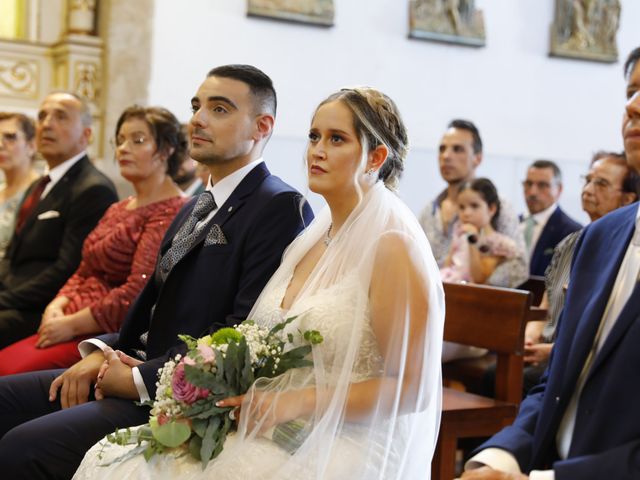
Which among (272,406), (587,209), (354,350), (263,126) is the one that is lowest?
(272,406)

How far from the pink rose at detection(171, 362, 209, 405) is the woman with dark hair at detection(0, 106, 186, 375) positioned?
1.65 metres

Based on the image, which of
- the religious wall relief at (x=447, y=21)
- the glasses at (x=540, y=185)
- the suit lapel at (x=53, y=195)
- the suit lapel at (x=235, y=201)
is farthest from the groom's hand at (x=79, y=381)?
the religious wall relief at (x=447, y=21)

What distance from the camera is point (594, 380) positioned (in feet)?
6.78

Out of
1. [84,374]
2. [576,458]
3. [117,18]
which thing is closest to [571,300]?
[576,458]

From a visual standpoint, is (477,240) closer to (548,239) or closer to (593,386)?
(548,239)

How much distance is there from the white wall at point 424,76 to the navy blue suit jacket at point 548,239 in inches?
99.1

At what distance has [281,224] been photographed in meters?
3.36

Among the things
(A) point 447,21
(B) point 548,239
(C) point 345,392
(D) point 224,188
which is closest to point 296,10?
(A) point 447,21

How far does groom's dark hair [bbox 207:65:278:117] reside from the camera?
3.56 metres

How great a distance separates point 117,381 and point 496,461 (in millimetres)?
1556

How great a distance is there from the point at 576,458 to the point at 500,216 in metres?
4.18

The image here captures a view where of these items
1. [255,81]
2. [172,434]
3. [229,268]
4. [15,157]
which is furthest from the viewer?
[15,157]

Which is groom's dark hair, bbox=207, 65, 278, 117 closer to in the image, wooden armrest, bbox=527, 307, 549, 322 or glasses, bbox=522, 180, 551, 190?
wooden armrest, bbox=527, 307, 549, 322

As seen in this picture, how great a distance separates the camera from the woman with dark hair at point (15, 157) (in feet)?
20.4
